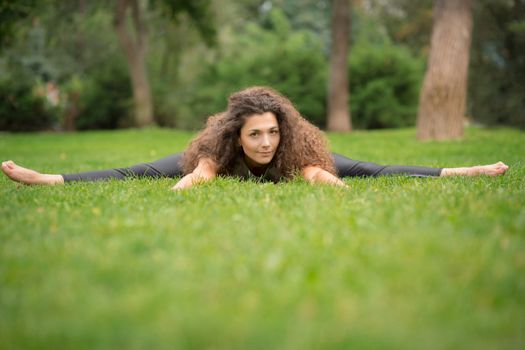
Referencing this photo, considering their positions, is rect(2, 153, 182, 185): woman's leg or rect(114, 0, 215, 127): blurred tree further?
rect(114, 0, 215, 127): blurred tree

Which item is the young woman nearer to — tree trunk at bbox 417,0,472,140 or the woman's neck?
the woman's neck

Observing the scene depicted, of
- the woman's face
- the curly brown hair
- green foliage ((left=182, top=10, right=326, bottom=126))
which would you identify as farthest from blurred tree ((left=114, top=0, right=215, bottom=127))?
the woman's face

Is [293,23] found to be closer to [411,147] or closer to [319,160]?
[411,147]

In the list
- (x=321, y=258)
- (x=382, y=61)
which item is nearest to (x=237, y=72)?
(x=382, y=61)

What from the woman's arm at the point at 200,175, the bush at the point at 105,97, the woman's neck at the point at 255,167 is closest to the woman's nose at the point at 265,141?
the woman's neck at the point at 255,167

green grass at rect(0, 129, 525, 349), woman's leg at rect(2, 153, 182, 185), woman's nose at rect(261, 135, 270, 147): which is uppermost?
woman's nose at rect(261, 135, 270, 147)

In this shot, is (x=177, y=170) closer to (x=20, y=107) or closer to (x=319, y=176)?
(x=319, y=176)

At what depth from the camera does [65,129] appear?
2809 cm

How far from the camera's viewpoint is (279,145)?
5590 mm

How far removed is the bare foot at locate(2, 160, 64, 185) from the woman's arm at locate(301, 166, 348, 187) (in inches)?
104

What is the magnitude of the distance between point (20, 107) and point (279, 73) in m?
12.0

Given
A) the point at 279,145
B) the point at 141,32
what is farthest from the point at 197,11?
the point at 279,145

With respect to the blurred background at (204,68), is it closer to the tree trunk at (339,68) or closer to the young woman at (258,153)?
the tree trunk at (339,68)

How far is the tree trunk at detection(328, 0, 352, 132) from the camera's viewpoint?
1833cm
